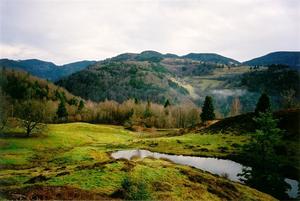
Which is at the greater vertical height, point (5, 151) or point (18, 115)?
point (18, 115)

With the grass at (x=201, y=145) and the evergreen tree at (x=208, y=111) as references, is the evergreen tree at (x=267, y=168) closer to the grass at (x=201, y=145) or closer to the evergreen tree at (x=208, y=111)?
the grass at (x=201, y=145)

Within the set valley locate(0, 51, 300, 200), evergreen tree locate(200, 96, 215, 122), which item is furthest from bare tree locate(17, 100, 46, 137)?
evergreen tree locate(200, 96, 215, 122)

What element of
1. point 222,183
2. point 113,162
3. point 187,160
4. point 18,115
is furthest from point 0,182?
point 18,115

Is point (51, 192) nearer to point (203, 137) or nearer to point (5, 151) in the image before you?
point (5, 151)

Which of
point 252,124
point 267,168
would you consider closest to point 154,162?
point 267,168

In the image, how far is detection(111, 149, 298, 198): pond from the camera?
61.2 m

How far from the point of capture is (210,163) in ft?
237

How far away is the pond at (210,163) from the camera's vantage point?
61.2 metres

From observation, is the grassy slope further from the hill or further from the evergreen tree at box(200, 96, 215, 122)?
the evergreen tree at box(200, 96, 215, 122)

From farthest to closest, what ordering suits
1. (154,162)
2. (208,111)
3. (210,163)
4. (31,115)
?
→ (208,111) → (31,115) → (210,163) → (154,162)

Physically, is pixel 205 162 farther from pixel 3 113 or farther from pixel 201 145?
pixel 3 113

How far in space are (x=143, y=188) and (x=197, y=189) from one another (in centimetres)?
1568

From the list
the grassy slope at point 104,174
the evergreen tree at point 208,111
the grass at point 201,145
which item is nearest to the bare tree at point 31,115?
the grassy slope at point 104,174

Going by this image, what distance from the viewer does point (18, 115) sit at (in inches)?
3720
